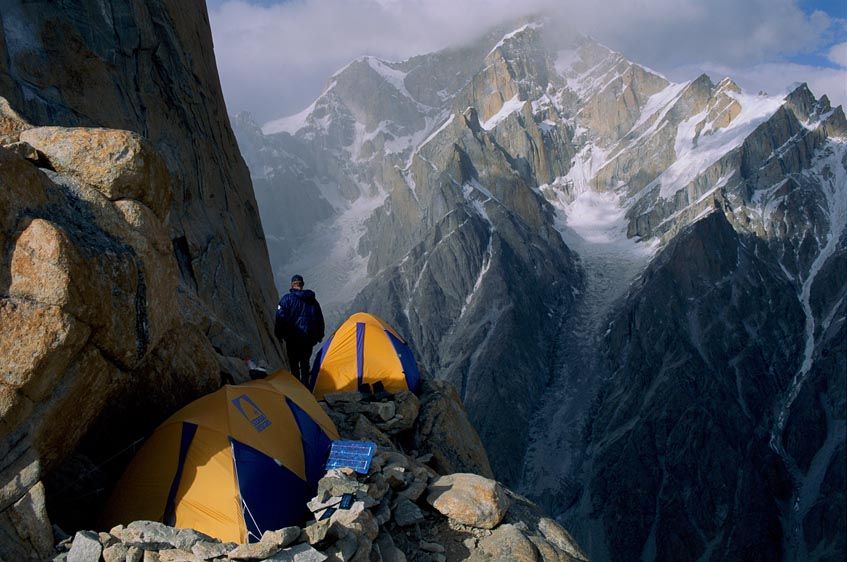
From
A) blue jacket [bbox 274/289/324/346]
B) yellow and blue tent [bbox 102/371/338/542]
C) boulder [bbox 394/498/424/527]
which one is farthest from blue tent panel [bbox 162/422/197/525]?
blue jacket [bbox 274/289/324/346]

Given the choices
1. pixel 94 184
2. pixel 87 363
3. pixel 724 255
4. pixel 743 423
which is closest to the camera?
pixel 87 363

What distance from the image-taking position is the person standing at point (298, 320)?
18.1m

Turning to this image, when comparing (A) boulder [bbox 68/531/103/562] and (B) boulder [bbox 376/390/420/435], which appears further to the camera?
(B) boulder [bbox 376/390/420/435]

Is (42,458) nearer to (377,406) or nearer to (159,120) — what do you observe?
(377,406)

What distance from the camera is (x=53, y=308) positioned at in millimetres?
8844

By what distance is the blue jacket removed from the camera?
18.1m

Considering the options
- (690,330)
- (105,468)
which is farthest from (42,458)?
(690,330)

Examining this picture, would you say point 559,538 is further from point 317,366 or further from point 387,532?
point 317,366

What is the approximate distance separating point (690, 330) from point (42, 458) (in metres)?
186

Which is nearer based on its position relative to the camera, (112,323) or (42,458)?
(42,458)

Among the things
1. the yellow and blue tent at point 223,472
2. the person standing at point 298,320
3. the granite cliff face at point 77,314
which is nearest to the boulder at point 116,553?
the granite cliff face at point 77,314

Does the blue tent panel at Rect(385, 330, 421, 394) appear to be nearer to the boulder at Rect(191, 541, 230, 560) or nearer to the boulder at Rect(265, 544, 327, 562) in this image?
the boulder at Rect(265, 544, 327, 562)

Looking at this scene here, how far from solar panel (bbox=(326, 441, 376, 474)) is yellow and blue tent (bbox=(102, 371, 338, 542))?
0.64m

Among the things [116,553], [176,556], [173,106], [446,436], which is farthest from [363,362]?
[173,106]
